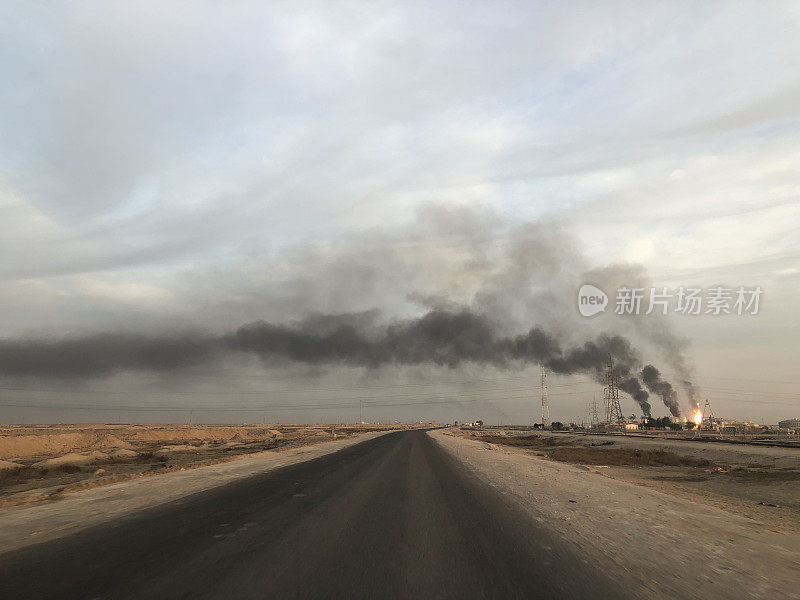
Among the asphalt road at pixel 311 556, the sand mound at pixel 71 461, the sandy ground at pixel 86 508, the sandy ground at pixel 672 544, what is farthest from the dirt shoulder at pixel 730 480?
the sand mound at pixel 71 461

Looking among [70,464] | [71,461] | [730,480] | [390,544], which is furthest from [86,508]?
[730,480]

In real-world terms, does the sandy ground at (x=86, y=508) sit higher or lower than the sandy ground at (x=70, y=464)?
higher

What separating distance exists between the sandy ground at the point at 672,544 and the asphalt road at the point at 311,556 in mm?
636

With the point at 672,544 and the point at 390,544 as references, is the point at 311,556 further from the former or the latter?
the point at 672,544

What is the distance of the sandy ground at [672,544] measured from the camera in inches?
254

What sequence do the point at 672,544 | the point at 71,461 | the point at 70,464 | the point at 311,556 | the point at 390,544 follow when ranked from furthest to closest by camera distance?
the point at 71,461 → the point at 70,464 → the point at 672,544 → the point at 390,544 → the point at 311,556

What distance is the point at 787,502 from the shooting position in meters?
17.9

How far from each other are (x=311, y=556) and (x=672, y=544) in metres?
6.96

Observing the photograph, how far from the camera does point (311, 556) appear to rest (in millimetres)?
7102

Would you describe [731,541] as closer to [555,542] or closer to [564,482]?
[555,542]

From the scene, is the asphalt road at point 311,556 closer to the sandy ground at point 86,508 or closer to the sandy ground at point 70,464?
the sandy ground at point 86,508

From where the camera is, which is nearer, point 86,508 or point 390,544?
point 390,544

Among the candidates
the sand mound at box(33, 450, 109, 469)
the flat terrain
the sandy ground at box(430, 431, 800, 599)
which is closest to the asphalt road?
the flat terrain

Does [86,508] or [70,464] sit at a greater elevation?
[86,508]
